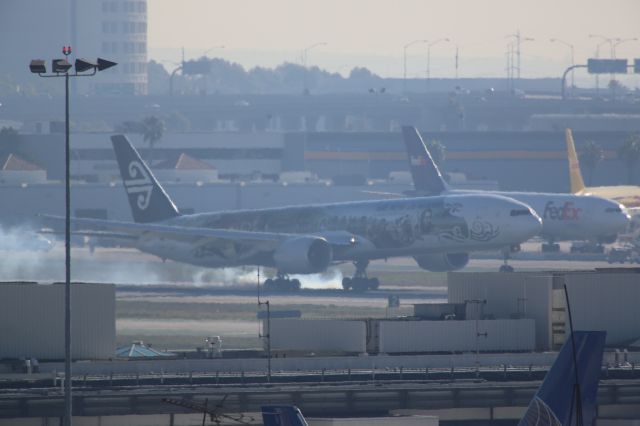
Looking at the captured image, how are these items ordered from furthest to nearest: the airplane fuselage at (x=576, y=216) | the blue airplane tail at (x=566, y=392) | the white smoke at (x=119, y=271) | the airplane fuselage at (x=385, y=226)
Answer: the airplane fuselage at (x=576, y=216)
the white smoke at (x=119, y=271)
the airplane fuselage at (x=385, y=226)
the blue airplane tail at (x=566, y=392)

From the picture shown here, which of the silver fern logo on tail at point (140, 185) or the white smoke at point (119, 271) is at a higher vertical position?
the silver fern logo on tail at point (140, 185)

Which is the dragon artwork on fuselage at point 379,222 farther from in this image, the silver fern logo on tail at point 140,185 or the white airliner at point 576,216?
the white airliner at point 576,216

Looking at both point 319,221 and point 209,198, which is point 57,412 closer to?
point 319,221

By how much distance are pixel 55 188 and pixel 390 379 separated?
11252 centimetres

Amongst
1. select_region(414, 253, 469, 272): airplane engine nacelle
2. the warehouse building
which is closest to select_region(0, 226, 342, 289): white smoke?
select_region(414, 253, 469, 272): airplane engine nacelle

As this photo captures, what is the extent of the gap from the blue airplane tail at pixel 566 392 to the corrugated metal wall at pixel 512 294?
22.4 meters

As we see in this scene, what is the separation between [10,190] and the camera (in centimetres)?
16638

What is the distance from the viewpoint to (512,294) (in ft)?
217

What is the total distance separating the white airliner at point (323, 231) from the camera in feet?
346

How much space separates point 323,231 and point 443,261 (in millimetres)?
8021

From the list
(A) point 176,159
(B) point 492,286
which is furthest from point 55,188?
(B) point 492,286

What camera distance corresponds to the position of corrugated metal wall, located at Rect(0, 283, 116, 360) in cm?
5941

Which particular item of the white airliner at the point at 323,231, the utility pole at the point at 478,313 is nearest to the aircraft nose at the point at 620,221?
the white airliner at the point at 323,231

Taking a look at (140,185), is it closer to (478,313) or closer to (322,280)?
(322,280)
